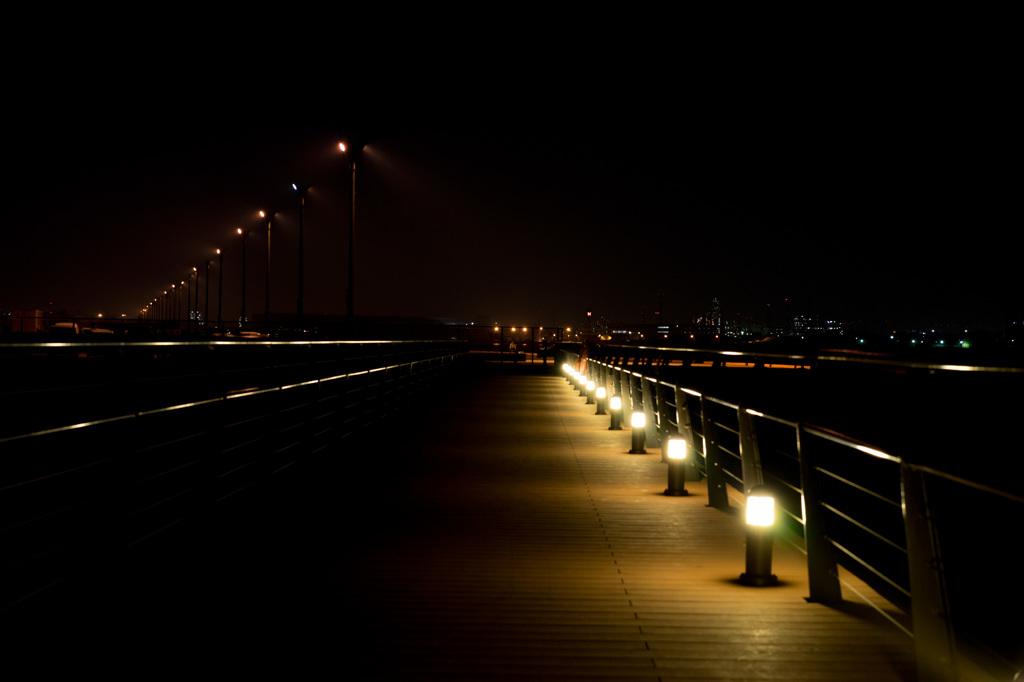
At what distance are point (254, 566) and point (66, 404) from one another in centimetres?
1558

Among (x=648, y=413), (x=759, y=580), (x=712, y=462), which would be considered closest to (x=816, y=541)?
(x=759, y=580)

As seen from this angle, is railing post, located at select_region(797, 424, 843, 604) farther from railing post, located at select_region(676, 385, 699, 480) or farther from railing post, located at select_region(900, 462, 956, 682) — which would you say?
railing post, located at select_region(676, 385, 699, 480)

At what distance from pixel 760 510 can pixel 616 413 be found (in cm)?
1035

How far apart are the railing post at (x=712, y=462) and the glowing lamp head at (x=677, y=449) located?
0.40 meters

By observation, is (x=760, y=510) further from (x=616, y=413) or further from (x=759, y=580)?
(x=616, y=413)

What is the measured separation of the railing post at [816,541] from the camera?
5035mm

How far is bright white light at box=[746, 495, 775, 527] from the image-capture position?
211 inches

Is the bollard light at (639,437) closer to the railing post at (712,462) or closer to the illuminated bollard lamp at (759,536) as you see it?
the railing post at (712,462)

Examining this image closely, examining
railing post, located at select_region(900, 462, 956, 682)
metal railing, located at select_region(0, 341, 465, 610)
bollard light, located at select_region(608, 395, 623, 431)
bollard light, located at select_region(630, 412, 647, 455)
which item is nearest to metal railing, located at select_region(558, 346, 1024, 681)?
railing post, located at select_region(900, 462, 956, 682)

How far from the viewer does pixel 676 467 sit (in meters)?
8.98

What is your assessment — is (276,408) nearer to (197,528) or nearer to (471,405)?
(197,528)

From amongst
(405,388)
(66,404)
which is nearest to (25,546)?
(405,388)

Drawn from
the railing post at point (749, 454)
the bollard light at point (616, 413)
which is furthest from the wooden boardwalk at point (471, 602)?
the bollard light at point (616, 413)

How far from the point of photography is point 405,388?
18.1 metres
